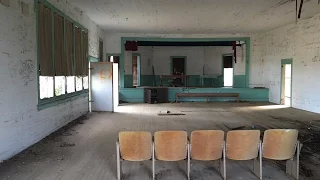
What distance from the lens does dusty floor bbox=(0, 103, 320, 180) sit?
423cm

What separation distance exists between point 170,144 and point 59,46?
461 cm

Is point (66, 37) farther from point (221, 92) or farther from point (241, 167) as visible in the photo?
point (221, 92)

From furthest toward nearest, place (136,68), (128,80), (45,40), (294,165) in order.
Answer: (136,68) < (128,80) < (45,40) < (294,165)

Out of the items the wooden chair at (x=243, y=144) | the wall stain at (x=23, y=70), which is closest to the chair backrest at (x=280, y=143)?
the wooden chair at (x=243, y=144)

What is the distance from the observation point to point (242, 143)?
13.0 feet

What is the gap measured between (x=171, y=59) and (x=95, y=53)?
825 centimetres

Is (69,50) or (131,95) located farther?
(131,95)

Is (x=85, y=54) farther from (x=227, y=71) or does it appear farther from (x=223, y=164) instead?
(x=227, y=71)

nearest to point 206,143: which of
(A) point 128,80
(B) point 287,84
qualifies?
(B) point 287,84

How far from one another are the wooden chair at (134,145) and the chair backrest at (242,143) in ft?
3.34

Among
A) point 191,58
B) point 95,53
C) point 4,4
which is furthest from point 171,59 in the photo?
point 4,4

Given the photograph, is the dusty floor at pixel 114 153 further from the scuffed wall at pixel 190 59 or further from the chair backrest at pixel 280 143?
the scuffed wall at pixel 190 59

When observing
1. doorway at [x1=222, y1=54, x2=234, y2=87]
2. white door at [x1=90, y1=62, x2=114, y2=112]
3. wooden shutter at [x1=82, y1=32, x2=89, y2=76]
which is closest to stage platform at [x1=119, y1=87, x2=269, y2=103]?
white door at [x1=90, y1=62, x2=114, y2=112]

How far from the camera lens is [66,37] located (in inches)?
315
